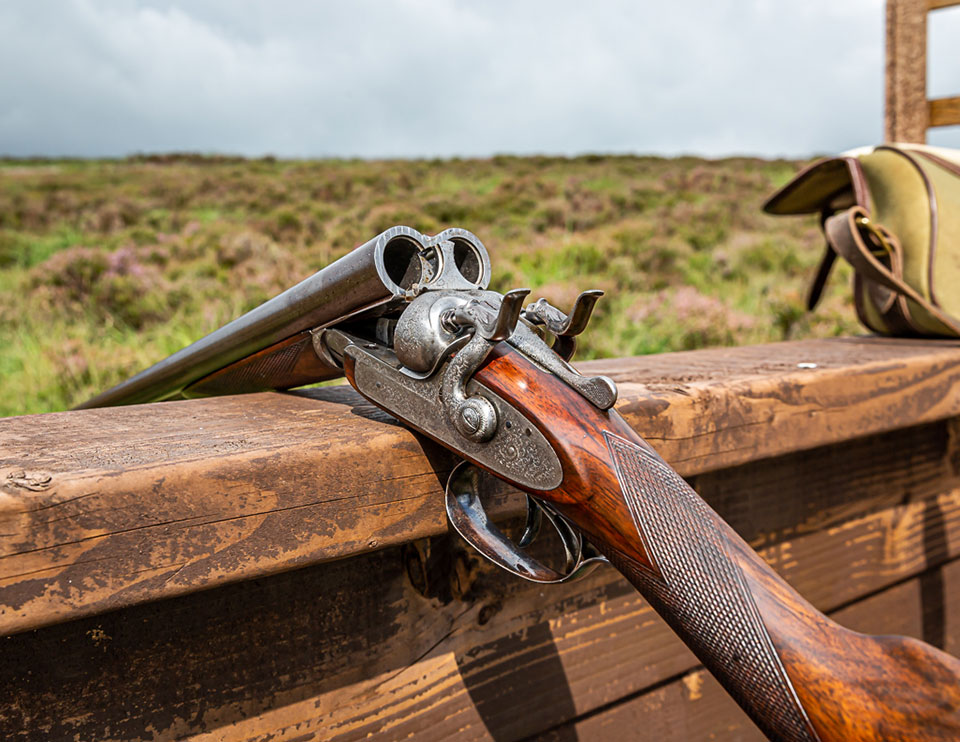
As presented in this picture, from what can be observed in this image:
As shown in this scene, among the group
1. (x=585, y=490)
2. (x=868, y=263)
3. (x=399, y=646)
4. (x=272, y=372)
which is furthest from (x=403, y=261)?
(x=868, y=263)

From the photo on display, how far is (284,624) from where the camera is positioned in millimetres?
1044

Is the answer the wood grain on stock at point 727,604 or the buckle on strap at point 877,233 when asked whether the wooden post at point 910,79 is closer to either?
the buckle on strap at point 877,233

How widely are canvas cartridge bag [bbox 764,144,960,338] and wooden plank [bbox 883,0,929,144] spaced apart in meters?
0.96

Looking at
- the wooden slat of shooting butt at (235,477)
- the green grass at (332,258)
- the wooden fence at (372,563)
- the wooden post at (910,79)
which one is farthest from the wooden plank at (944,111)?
the wooden slat of shooting butt at (235,477)

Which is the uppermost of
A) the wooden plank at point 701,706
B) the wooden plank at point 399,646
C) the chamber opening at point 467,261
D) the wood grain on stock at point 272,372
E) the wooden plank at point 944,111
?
the wooden plank at point 944,111

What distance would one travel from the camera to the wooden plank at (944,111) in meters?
3.17

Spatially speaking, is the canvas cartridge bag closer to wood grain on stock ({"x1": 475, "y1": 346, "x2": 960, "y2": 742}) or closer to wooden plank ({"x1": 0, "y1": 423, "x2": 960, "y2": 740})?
wooden plank ({"x1": 0, "y1": 423, "x2": 960, "y2": 740})

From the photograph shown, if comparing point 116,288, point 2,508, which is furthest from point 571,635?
point 116,288

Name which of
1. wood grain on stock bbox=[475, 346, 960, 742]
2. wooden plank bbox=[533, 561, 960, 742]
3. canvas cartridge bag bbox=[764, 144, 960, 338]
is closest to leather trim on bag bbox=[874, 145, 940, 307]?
canvas cartridge bag bbox=[764, 144, 960, 338]

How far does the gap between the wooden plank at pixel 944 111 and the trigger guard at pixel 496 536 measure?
126 inches

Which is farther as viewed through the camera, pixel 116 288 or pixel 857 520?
pixel 116 288

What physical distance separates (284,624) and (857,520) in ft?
4.74

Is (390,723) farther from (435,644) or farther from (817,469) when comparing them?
(817,469)

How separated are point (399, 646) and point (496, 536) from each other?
13.1 inches
